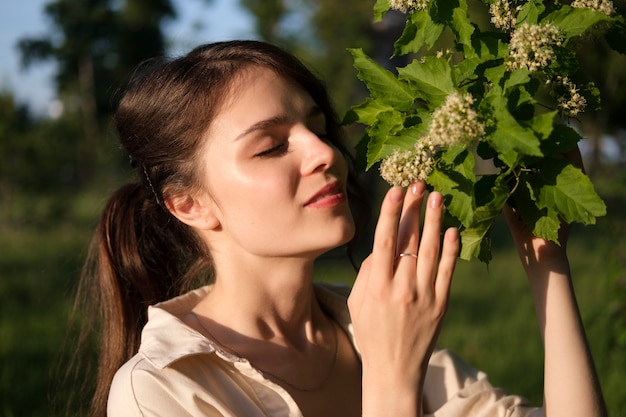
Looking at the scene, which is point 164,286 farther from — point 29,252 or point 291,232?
point 29,252

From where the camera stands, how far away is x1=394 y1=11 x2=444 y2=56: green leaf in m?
1.97

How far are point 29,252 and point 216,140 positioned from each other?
779cm

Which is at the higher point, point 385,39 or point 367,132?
point 385,39

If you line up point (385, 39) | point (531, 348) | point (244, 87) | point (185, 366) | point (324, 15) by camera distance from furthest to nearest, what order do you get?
point (385, 39)
point (324, 15)
point (531, 348)
point (244, 87)
point (185, 366)

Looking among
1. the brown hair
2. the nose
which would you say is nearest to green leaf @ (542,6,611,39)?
the nose

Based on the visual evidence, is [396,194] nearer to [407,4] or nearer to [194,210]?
[407,4]

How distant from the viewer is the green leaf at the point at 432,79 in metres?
1.80

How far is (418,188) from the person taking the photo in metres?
1.88

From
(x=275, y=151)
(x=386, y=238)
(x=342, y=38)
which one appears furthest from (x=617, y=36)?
(x=342, y=38)

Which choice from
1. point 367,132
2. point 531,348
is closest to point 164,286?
point 367,132

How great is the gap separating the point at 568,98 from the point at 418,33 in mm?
419

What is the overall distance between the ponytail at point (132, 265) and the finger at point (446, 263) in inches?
43.7

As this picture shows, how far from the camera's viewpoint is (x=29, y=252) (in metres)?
9.53

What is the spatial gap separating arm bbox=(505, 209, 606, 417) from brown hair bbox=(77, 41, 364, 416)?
0.89 m
